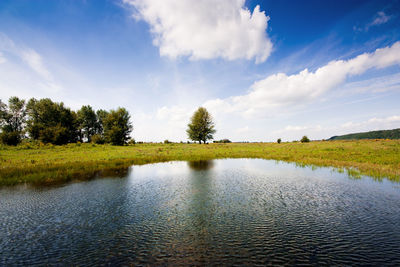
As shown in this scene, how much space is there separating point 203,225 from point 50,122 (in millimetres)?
79883

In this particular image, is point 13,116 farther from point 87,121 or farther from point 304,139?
point 304,139

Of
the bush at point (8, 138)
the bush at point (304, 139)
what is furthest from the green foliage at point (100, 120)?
the bush at point (304, 139)

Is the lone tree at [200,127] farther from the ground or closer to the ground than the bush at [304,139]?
farther from the ground

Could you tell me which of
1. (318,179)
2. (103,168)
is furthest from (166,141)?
(318,179)

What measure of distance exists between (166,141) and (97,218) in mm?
76876

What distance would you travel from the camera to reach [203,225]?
9266 millimetres

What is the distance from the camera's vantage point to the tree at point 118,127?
65.8 meters

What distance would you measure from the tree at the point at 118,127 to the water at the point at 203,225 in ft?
173

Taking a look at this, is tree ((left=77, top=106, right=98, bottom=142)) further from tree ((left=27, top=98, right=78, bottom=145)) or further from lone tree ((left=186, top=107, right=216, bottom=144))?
lone tree ((left=186, top=107, right=216, bottom=144))

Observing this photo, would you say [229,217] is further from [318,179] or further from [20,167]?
[20,167]

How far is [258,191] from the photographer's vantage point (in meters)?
15.0

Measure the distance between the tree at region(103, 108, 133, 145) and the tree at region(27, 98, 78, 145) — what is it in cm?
1351

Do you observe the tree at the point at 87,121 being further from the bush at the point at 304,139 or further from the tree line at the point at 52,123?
the bush at the point at 304,139

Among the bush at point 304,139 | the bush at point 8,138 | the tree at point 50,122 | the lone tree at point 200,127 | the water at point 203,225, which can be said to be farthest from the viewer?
the lone tree at point 200,127
